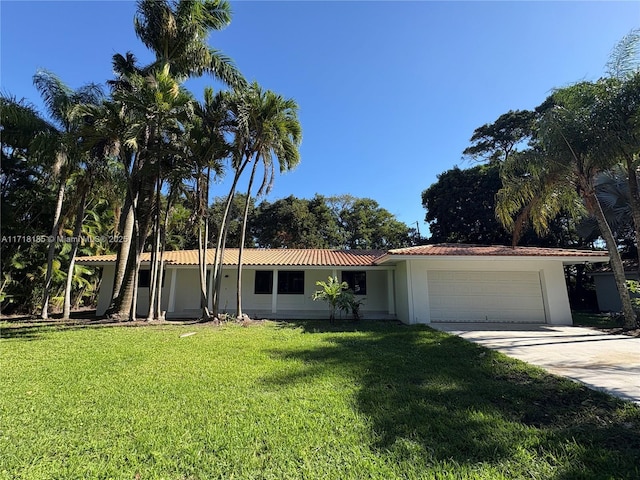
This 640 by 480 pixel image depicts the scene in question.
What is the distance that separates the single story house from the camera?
12289mm

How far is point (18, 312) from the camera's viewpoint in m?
15.1

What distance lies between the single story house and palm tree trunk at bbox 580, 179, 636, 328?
5.31 ft

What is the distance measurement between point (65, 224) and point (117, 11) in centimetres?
1068

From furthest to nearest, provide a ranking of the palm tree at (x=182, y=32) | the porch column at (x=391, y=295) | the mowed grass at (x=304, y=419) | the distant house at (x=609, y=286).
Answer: the distant house at (x=609, y=286) → the porch column at (x=391, y=295) → the palm tree at (x=182, y=32) → the mowed grass at (x=304, y=419)

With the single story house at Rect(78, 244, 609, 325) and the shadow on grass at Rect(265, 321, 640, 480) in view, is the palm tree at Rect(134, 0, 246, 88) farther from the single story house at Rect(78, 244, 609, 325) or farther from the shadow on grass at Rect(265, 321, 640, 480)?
the shadow on grass at Rect(265, 321, 640, 480)

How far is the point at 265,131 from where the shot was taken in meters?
11.5

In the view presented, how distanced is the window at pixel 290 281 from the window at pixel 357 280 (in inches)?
92.2

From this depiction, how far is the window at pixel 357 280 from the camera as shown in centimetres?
1662

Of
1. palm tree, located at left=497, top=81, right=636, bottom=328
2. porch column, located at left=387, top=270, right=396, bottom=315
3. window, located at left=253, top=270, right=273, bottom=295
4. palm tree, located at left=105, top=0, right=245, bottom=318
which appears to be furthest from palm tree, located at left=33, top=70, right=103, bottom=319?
palm tree, located at left=497, top=81, right=636, bottom=328

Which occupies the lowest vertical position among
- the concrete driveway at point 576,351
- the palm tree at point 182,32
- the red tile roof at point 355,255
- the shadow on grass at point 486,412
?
the shadow on grass at point 486,412

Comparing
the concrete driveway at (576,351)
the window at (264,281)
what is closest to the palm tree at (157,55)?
the window at (264,281)

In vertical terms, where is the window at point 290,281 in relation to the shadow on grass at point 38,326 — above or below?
above

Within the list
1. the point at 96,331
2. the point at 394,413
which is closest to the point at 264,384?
the point at 394,413

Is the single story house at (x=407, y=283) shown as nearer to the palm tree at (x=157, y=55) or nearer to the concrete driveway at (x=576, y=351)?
the concrete driveway at (x=576, y=351)
